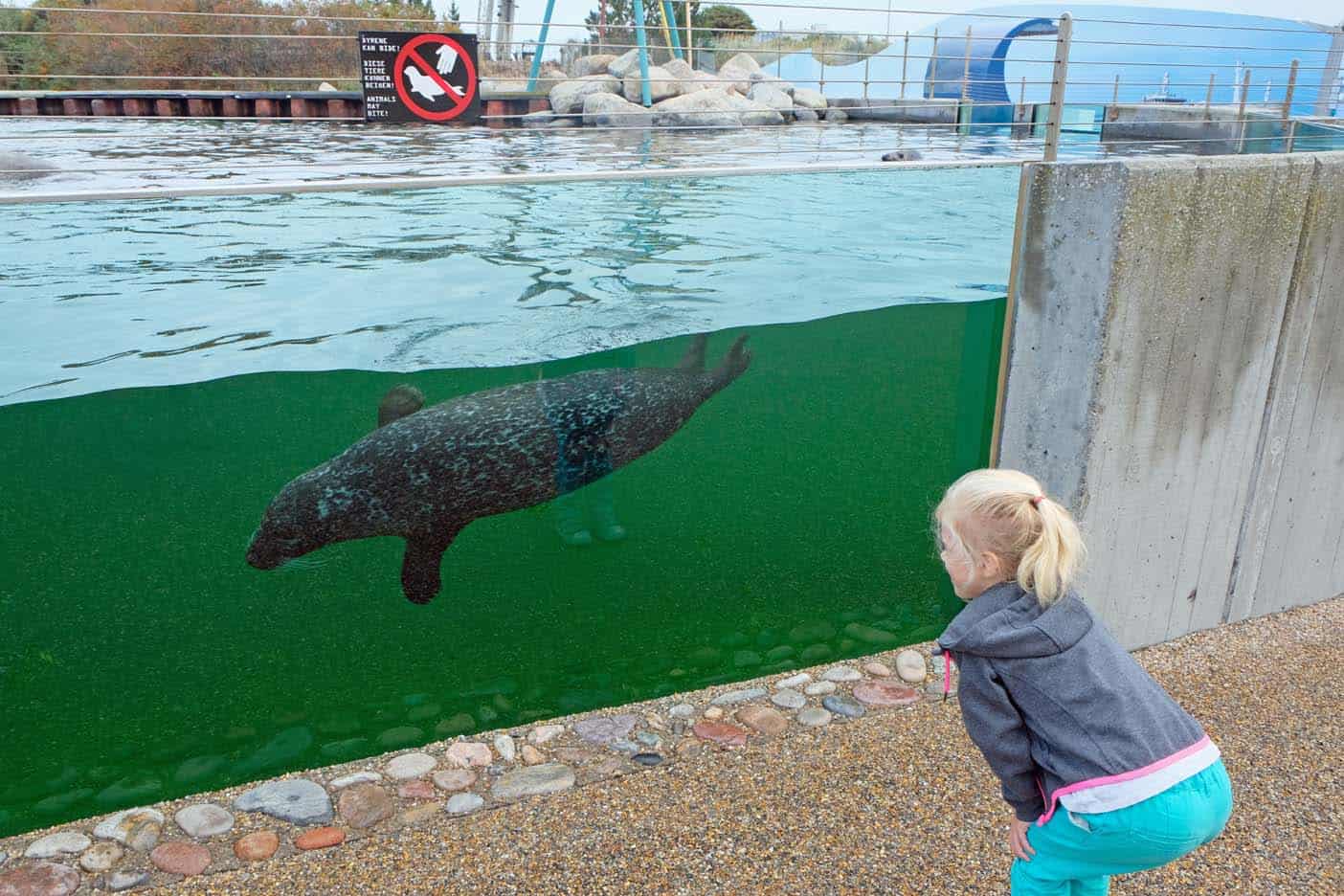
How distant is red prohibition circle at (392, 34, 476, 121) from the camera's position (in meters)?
3.63

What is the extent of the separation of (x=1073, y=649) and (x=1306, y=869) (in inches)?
73.6

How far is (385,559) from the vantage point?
4.24 m

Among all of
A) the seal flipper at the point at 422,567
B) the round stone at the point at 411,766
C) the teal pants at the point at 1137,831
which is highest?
the teal pants at the point at 1137,831

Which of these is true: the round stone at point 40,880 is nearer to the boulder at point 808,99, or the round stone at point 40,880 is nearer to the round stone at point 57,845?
the round stone at point 57,845

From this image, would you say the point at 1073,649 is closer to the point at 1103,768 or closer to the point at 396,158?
the point at 1103,768

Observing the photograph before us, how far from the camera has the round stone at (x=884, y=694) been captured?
4.46 m

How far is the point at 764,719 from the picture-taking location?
436 cm

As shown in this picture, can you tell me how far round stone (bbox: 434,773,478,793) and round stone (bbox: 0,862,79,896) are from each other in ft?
4.18

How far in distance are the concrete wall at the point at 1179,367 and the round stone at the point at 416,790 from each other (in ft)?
9.23

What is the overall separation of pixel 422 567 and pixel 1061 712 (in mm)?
2832

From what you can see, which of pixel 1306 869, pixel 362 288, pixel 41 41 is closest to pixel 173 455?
pixel 362 288

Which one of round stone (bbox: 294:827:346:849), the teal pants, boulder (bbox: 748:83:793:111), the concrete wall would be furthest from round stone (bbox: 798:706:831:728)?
boulder (bbox: 748:83:793:111)

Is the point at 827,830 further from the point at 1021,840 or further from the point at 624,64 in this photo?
the point at 624,64

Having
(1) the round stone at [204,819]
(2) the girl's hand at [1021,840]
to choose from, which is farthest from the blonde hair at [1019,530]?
(1) the round stone at [204,819]
